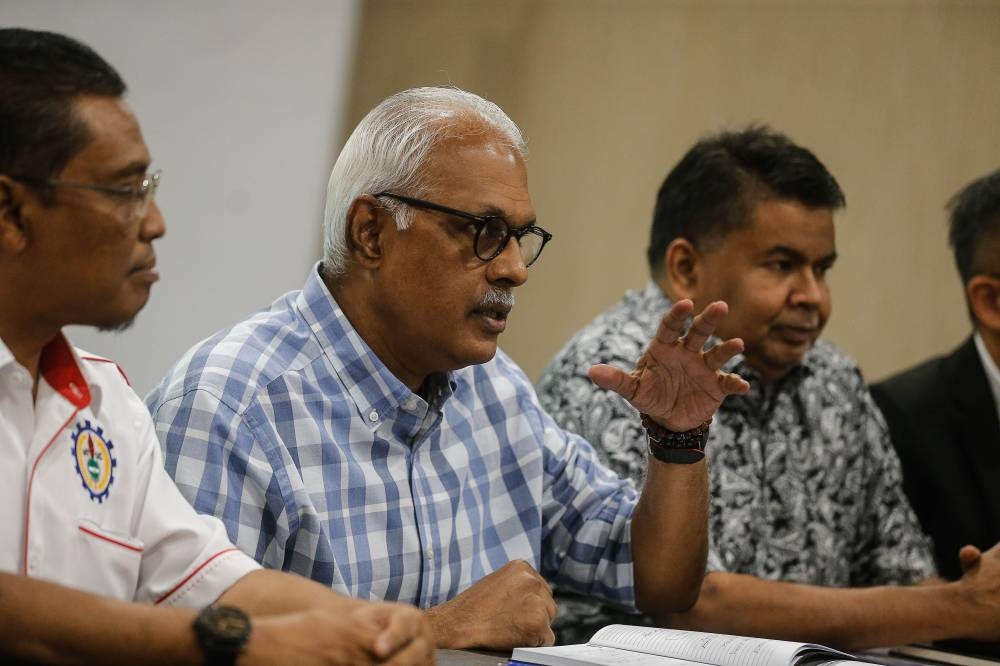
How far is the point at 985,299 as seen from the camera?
285 cm

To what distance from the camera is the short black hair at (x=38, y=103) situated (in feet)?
4.13

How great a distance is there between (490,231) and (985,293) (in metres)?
1.56

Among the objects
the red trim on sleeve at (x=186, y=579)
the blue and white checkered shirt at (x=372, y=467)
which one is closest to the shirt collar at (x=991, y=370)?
the blue and white checkered shirt at (x=372, y=467)

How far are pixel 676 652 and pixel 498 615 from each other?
0.26 m

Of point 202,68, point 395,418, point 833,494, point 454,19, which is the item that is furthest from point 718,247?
point 454,19

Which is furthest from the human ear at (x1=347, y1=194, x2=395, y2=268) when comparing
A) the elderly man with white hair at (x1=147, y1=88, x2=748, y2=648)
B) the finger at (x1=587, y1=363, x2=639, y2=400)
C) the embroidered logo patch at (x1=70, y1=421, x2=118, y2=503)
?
the embroidered logo patch at (x1=70, y1=421, x2=118, y2=503)

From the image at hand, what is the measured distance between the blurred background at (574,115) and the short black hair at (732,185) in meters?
1.42

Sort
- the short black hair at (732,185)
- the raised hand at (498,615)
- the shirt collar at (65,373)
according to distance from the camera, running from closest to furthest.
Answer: the shirt collar at (65,373) < the raised hand at (498,615) < the short black hair at (732,185)

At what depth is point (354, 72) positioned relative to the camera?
4.50m

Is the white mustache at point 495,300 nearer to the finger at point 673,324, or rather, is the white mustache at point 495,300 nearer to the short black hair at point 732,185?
the finger at point 673,324

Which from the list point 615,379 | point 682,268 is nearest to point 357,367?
point 615,379

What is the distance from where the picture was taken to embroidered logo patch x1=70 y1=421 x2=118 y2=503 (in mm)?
1344

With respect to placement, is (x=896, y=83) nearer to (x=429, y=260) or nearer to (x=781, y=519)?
(x=781, y=519)

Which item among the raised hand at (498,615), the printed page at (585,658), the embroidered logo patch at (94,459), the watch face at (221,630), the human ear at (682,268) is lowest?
the raised hand at (498,615)
